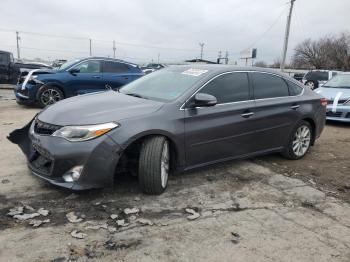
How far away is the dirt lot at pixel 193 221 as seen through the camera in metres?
3.12

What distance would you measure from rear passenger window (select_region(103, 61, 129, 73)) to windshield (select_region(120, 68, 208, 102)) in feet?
20.0

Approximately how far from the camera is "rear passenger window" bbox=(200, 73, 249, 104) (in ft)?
15.9

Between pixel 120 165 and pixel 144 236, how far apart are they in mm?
1079

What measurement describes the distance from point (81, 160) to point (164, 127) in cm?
99

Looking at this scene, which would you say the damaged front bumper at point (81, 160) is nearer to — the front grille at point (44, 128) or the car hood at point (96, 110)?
the front grille at point (44, 128)

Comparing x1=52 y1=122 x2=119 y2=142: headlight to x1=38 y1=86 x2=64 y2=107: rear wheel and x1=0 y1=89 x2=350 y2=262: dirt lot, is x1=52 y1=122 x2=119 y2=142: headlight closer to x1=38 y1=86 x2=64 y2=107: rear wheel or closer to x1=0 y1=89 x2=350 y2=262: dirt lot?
x1=0 y1=89 x2=350 y2=262: dirt lot

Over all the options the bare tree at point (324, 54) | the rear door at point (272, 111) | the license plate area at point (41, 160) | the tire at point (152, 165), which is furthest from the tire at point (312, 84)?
the bare tree at point (324, 54)

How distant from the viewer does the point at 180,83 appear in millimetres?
4844

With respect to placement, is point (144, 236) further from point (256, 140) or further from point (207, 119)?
point (256, 140)

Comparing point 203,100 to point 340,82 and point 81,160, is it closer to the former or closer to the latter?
point 81,160

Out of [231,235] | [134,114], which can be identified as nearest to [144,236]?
[231,235]

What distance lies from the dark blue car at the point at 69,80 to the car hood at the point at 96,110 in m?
5.59

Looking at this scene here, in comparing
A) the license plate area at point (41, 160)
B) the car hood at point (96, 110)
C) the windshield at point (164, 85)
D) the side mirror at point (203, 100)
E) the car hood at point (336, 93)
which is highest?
the windshield at point (164, 85)

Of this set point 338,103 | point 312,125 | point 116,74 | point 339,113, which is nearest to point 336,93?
point 338,103
